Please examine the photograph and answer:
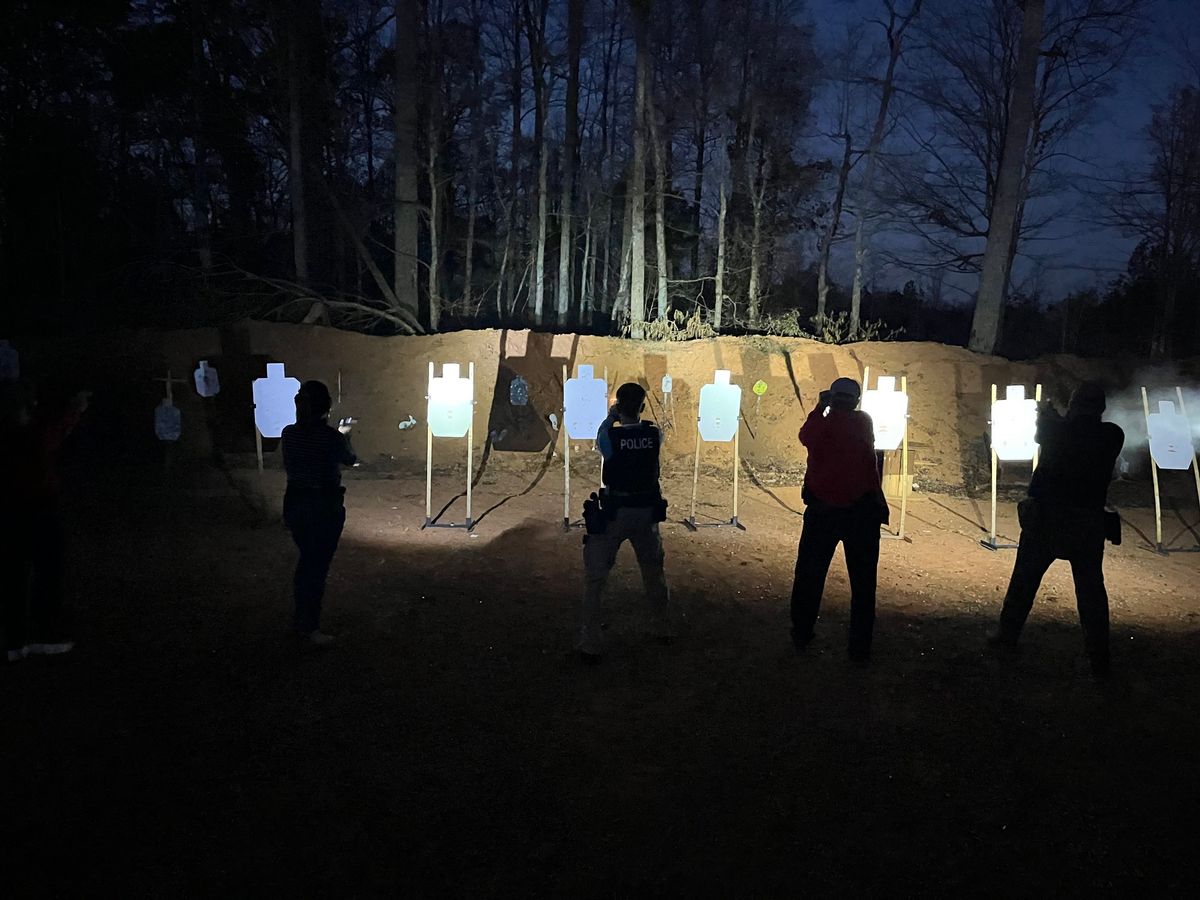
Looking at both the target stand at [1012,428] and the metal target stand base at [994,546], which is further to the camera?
the target stand at [1012,428]

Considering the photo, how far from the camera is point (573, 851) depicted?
283 cm

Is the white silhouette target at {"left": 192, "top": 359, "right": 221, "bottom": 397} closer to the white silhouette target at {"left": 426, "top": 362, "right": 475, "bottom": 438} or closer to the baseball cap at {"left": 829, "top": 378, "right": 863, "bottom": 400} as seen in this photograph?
the white silhouette target at {"left": 426, "top": 362, "right": 475, "bottom": 438}

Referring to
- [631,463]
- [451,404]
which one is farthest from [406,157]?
[631,463]

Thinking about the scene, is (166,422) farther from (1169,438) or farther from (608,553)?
(1169,438)

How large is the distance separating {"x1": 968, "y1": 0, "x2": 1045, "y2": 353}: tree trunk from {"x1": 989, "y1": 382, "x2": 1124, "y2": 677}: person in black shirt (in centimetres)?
986

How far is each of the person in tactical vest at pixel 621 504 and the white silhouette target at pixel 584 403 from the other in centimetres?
370

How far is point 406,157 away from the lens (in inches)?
569

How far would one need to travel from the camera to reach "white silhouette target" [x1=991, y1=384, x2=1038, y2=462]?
26.9 ft

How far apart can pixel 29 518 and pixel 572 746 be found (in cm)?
315

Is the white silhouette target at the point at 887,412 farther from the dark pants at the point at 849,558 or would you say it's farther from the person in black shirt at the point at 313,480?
the person in black shirt at the point at 313,480

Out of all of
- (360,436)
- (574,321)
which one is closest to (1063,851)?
(360,436)

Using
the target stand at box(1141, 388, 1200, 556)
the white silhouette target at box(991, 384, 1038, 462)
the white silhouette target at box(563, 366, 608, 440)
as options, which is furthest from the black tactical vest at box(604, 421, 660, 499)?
the target stand at box(1141, 388, 1200, 556)

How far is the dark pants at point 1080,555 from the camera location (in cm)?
436

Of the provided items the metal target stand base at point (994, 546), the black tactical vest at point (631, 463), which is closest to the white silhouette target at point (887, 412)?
the metal target stand base at point (994, 546)
